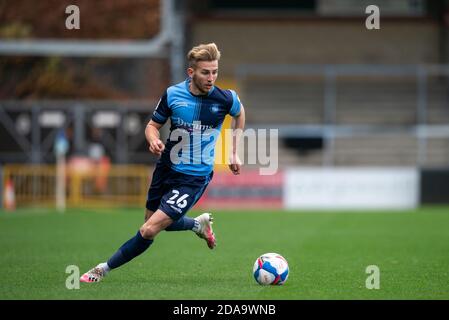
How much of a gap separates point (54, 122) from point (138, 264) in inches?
712

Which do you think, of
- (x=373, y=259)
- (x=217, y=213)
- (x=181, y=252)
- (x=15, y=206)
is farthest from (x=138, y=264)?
(x=15, y=206)

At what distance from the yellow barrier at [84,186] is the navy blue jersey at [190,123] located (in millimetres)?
15679

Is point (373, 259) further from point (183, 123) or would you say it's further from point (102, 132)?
point (102, 132)

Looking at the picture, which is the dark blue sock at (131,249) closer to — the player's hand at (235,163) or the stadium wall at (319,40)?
the player's hand at (235,163)

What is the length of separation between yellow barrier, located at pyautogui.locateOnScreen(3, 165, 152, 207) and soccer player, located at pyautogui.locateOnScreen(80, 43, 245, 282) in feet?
51.3

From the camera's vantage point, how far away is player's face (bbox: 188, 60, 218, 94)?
959 centimetres

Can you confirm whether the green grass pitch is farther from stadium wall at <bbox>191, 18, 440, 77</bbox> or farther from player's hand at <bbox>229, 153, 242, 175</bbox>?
stadium wall at <bbox>191, 18, 440, 77</bbox>

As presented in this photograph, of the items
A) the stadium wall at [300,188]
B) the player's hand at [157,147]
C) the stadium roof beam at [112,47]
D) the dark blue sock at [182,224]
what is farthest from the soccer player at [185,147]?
the stadium roof beam at [112,47]

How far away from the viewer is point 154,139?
9.46 meters

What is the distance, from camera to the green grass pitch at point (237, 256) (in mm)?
9047

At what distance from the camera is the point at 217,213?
22.5m

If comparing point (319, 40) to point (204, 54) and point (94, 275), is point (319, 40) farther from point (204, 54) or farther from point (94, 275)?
point (94, 275)

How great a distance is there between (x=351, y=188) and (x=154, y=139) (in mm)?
16253

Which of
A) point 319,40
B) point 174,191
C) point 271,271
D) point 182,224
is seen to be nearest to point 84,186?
point 319,40
